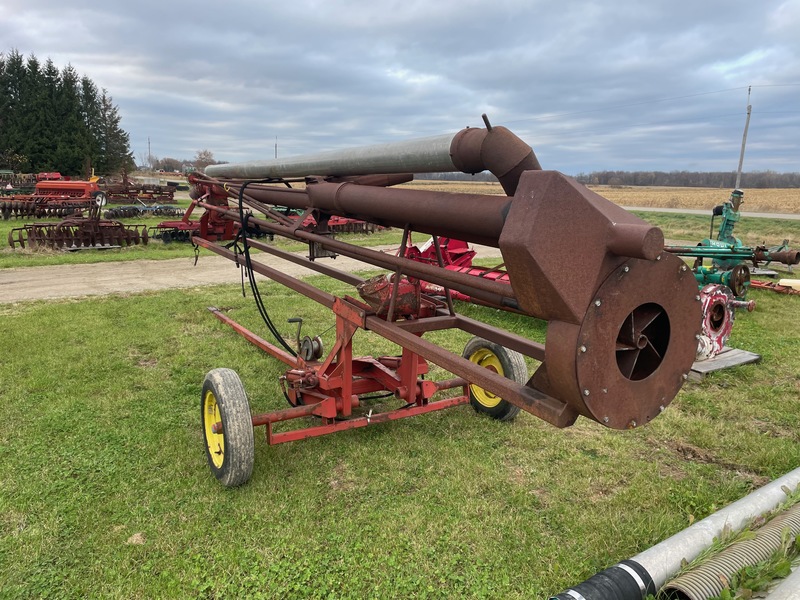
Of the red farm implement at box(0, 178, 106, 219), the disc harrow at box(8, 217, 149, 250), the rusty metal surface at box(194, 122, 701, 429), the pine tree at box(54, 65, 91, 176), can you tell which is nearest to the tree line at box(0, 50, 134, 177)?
the pine tree at box(54, 65, 91, 176)

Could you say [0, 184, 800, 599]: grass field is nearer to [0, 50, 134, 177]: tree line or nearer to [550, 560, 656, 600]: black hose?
[550, 560, 656, 600]: black hose

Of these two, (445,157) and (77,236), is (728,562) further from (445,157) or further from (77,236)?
(77,236)

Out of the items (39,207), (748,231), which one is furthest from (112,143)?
(748,231)

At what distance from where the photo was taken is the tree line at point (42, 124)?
149ft


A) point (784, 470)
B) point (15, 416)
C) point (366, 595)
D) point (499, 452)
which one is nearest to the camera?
point (366, 595)

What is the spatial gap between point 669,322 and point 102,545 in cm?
340

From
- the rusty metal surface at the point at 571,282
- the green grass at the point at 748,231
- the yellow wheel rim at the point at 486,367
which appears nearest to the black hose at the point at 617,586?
the rusty metal surface at the point at 571,282

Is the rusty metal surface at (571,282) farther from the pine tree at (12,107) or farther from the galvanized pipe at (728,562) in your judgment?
the pine tree at (12,107)

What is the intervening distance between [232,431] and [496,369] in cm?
257

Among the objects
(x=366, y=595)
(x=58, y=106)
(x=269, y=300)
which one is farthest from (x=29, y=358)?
(x=58, y=106)

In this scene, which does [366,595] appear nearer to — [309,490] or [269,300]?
[309,490]

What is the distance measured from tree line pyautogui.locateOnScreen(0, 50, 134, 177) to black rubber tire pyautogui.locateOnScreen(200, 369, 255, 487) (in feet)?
165

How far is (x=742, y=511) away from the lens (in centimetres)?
318

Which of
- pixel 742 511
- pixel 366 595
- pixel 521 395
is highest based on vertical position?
pixel 521 395
